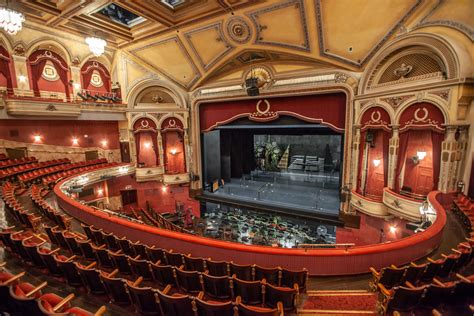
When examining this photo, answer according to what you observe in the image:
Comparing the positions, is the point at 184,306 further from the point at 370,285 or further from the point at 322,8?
the point at 322,8

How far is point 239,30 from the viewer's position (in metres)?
8.16

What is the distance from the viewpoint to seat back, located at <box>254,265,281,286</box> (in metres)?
3.20

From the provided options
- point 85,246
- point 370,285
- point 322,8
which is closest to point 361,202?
point 370,285

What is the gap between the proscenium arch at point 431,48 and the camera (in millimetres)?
5160

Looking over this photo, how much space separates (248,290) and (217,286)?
1.44 feet

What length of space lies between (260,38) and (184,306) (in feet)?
27.9

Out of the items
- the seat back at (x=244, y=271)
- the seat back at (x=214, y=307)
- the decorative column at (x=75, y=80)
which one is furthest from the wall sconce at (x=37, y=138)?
the seat back at (x=214, y=307)

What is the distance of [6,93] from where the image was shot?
28.8 feet

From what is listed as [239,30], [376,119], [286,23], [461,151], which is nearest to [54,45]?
[239,30]

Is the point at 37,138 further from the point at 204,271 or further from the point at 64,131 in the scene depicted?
the point at 204,271

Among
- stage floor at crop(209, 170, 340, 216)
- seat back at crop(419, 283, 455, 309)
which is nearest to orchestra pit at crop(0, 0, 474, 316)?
seat back at crop(419, 283, 455, 309)

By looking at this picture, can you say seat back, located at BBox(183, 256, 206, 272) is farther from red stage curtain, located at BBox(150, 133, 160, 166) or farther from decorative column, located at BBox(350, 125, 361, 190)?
red stage curtain, located at BBox(150, 133, 160, 166)

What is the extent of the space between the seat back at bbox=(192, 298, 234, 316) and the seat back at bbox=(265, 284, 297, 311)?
614 mm

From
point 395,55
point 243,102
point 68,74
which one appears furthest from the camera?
point 68,74
